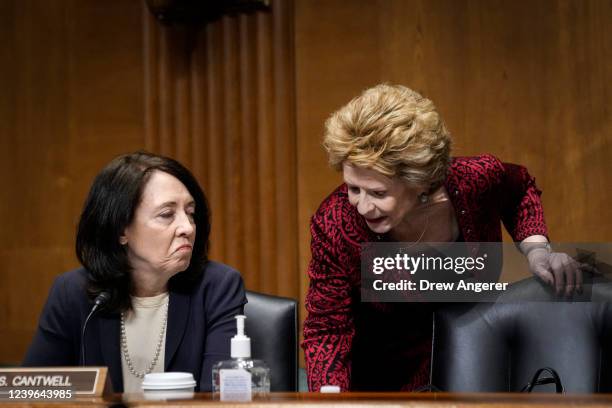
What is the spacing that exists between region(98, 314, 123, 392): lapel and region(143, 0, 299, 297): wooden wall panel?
74.0 inches

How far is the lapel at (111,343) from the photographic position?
1804 millimetres

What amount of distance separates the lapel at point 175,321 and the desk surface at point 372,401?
0.61m

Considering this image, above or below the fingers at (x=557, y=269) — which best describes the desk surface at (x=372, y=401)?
below

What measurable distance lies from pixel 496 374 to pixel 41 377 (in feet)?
2.95

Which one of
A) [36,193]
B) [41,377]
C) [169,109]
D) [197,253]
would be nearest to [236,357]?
[41,377]

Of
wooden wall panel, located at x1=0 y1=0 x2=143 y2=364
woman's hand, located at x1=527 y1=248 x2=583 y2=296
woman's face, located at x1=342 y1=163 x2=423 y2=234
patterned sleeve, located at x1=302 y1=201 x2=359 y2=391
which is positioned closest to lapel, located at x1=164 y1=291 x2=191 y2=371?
patterned sleeve, located at x1=302 y1=201 x2=359 y2=391

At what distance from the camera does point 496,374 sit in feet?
5.57

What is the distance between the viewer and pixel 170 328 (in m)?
1.88

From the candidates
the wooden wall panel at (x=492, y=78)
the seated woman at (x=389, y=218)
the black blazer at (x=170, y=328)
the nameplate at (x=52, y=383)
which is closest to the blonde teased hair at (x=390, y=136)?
the seated woman at (x=389, y=218)

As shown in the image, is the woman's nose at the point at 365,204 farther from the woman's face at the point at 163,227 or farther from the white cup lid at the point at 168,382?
the white cup lid at the point at 168,382

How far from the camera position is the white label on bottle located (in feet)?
3.85

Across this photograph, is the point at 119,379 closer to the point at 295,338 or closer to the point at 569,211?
the point at 295,338

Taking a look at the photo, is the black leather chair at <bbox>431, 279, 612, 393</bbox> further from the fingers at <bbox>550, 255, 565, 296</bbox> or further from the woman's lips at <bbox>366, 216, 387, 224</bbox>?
the woman's lips at <bbox>366, 216, 387, 224</bbox>

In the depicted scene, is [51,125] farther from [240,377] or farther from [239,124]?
[240,377]
